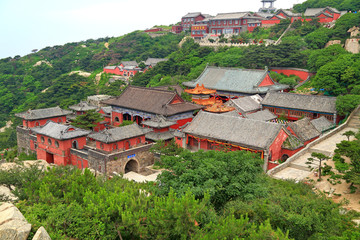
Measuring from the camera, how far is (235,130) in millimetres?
27984

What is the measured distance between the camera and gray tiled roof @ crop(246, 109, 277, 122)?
33188mm

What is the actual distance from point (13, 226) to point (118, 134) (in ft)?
57.2

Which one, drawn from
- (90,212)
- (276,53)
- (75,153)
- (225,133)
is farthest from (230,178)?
(276,53)

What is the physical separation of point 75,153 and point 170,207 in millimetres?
19817

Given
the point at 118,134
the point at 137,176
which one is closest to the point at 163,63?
the point at 118,134

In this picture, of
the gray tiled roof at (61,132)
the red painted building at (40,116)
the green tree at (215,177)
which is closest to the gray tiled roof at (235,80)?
the red painted building at (40,116)

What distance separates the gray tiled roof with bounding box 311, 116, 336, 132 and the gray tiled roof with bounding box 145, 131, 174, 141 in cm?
1348

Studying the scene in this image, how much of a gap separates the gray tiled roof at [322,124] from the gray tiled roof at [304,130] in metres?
1.14

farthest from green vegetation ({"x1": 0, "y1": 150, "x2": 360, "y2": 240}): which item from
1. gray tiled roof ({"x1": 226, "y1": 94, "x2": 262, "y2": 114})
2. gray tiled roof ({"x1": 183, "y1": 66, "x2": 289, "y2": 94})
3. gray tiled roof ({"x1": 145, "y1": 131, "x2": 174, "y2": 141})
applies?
gray tiled roof ({"x1": 183, "y1": 66, "x2": 289, "y2": 94})

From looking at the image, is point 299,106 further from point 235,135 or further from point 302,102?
point 235,135

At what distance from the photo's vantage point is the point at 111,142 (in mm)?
27891

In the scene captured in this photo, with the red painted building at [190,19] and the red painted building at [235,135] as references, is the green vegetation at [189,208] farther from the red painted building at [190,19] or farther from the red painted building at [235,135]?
the red painted building at [190,19]

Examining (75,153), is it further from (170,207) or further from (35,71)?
(35,71)

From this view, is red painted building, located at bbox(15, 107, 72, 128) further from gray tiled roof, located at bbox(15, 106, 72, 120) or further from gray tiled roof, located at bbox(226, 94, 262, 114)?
gray tiled roof, located at bbox(226, 94, 262, 114)
